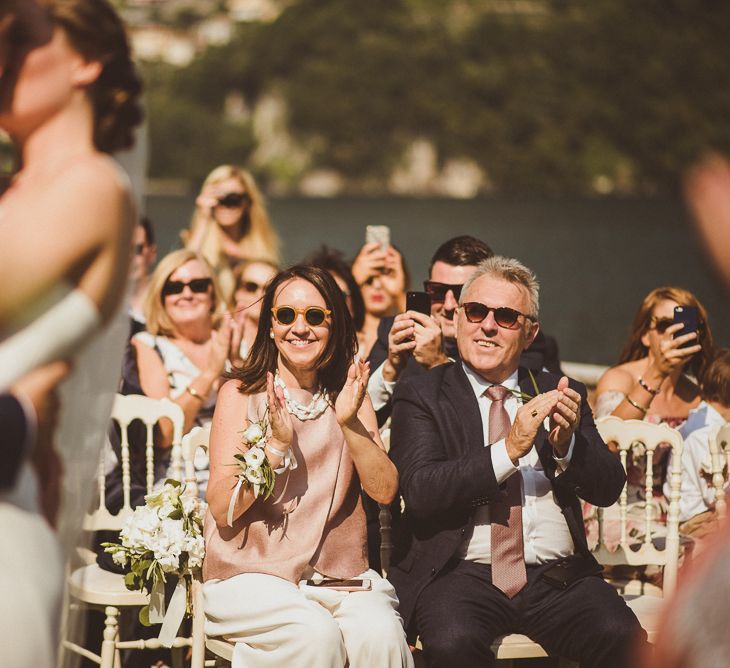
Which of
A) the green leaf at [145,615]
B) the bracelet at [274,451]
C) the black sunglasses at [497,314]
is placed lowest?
the green leaf at [145,615]

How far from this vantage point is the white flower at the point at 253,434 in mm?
4152

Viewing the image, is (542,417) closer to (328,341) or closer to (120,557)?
(328,341)

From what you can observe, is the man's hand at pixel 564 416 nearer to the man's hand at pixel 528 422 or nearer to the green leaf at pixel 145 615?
the man's hand at pixel 528 422

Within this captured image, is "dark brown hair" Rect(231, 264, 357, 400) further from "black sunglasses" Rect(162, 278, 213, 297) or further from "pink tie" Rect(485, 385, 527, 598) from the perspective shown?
"black sunglasses" Rect(162, 278, 213, 297)

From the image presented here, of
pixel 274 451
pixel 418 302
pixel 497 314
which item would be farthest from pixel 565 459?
pixel 418 302

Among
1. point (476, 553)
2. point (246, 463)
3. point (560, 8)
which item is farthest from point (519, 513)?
point (560, 8)

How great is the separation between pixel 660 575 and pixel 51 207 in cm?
386

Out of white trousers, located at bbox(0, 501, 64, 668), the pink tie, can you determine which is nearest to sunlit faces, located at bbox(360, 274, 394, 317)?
the pink tie

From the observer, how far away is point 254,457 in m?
4.07

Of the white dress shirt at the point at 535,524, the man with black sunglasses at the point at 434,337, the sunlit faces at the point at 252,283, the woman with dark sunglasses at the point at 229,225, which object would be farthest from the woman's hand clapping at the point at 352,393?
the woman with dark sunglasses at the point at 229,225

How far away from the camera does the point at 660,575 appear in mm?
5250

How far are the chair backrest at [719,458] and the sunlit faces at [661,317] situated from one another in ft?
2.62

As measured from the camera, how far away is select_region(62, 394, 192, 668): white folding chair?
4.66 meters

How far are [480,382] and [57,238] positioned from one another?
2.80 metres
